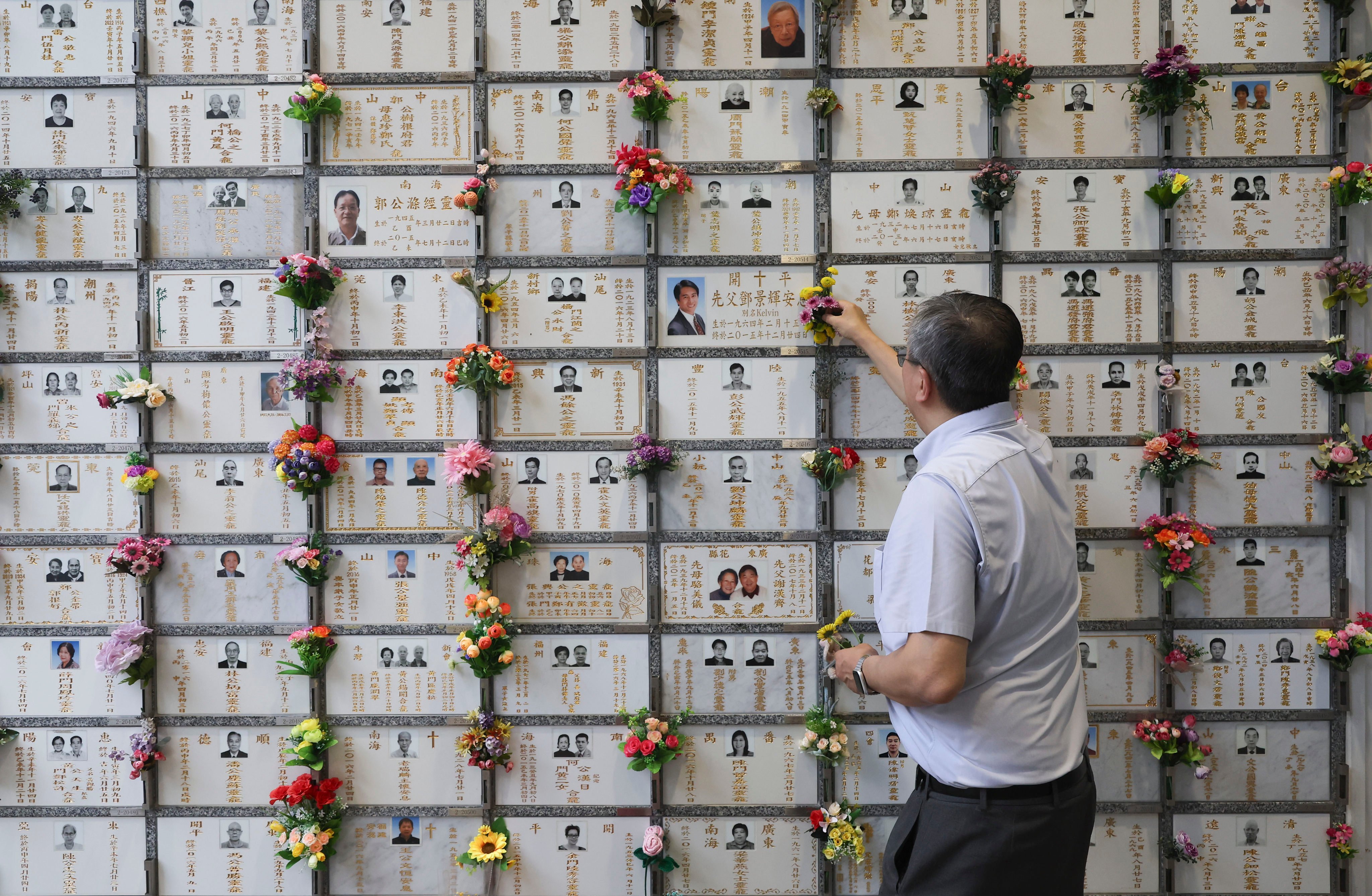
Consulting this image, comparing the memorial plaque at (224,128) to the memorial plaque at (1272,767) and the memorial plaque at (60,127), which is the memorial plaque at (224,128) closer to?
the memorial plaque at (60,127)

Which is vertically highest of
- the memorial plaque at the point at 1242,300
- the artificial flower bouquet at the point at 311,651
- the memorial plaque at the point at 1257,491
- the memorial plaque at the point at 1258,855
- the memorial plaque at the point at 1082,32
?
the memorial plaque at the point at 1082,32

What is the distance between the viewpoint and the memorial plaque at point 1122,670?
292cm

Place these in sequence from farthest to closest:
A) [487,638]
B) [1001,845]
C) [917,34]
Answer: [917,34] → [487,638] → [1001,845]

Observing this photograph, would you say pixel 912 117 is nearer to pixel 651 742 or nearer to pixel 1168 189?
pixel 1168 189

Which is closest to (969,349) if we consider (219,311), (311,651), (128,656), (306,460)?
(306,460)

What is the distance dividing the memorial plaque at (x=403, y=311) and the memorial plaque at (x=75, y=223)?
0.95 m

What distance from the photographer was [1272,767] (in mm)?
2914

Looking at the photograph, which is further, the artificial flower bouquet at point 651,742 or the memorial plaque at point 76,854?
the memorial plaque at point 76,854

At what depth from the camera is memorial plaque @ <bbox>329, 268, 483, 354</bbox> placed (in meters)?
2.95

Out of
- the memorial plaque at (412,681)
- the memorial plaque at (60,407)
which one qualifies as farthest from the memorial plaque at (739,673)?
the memorial plaque at (60,407)

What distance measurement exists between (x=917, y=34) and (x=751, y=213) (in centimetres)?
100

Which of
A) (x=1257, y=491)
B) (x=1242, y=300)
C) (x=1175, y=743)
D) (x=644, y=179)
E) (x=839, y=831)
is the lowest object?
(x=839, y=831)

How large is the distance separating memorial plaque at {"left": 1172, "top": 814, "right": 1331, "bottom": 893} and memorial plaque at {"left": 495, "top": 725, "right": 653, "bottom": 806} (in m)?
2.29

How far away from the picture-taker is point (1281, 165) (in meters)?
2.91
